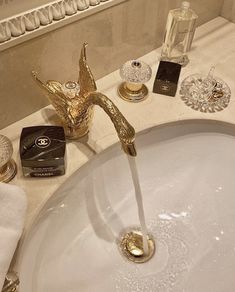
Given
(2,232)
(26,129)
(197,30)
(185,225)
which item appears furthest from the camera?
(197,30)

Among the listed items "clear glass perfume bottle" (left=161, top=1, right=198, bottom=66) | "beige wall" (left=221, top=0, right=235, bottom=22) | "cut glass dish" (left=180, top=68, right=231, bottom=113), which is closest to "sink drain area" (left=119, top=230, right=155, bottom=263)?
"cut glass dish" (left=180, top=68, right=231, bottom=113)

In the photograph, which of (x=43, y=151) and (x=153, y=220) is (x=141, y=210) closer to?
(x=153, y=220)

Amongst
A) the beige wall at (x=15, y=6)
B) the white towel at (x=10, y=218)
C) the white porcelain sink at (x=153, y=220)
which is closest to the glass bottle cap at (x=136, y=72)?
the white porcelain sink at (x=153, y=220)

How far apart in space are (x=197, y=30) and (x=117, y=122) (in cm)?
50

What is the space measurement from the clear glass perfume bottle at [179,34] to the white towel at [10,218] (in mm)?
479

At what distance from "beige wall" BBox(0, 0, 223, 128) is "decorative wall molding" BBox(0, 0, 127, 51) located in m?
0.01

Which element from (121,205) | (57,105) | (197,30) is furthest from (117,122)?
(197,30)

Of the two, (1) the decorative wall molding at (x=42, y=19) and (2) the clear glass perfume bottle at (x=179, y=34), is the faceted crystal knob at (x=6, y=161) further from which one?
(2) the clear glass perfume bottle at (x=179, y=34)

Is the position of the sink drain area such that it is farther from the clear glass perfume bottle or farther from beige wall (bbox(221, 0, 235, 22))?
beige wall (bbox(221, 0, 235, 22))

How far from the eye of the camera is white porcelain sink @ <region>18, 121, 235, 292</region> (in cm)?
67

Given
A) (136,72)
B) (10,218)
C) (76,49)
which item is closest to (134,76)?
(136,72)

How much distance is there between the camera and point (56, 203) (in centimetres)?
68

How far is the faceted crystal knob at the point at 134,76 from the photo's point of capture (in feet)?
2.53

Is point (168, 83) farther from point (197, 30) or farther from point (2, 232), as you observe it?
point (2, 232)
